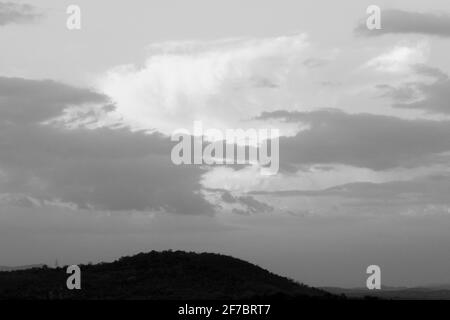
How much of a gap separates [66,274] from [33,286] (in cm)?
669

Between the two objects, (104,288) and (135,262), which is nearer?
(104,288)

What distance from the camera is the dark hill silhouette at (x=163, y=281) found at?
81.1 metres

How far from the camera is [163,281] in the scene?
8581 centimetres

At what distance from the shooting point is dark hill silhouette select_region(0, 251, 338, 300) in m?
81.1
